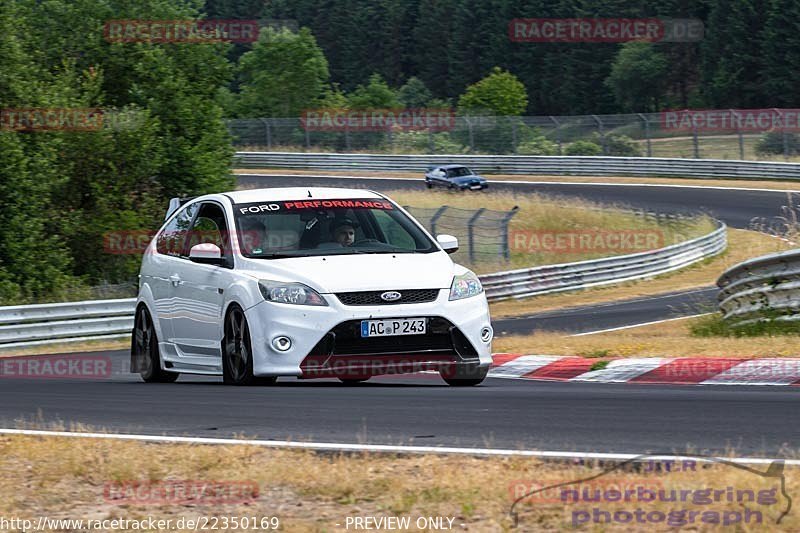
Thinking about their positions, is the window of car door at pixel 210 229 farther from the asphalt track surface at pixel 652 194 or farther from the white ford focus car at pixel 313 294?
the asphalt track surface at pixel 652 194

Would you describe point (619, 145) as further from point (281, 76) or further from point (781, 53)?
point (281, 76)

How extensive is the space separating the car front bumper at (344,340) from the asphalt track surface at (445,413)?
0.61 ft

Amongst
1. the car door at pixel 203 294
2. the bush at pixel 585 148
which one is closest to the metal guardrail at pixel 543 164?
the bush at pixel 585 148

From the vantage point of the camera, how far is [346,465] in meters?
5.93

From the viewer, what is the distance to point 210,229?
10664mm

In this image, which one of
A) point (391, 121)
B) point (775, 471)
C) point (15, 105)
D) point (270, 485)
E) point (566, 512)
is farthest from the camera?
point (391, 121)

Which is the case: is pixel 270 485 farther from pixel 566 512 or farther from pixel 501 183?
pixel 501 183

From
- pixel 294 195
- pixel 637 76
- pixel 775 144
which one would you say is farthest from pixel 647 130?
pixel 637 76

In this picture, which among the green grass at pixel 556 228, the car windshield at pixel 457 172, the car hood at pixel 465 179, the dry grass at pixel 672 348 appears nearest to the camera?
the dry grass at pixel 672 348

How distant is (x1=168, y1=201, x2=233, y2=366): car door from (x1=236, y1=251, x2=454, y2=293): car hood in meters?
0.42

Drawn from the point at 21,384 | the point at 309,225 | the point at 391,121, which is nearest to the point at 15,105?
the point at 21,384

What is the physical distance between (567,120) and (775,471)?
5312 centimetres

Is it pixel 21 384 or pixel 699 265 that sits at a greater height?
pixel 21 384

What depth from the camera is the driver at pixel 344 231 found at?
1002 cm
